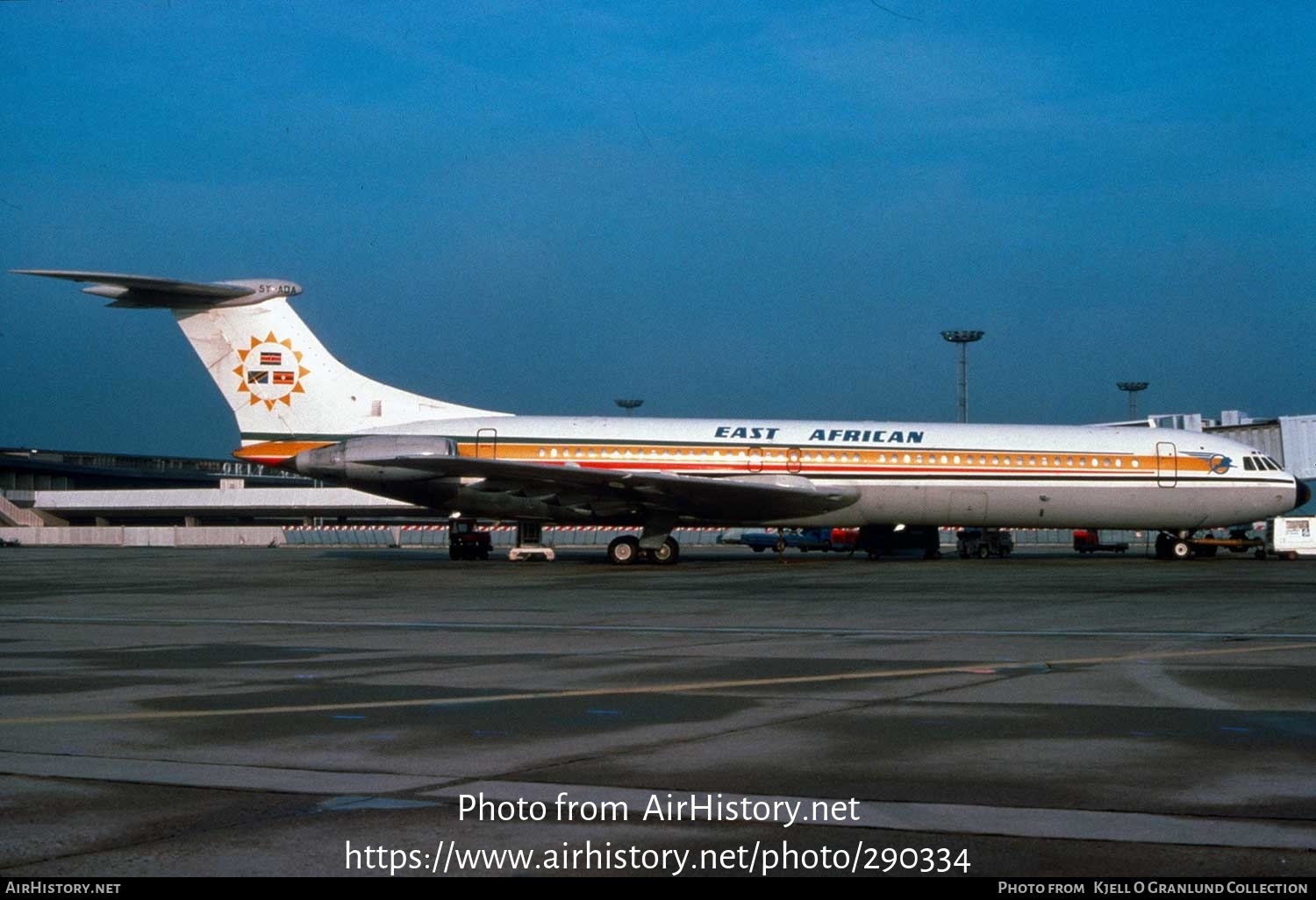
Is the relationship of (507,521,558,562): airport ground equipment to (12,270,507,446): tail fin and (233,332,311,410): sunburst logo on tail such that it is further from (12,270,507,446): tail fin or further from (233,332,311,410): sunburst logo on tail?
(233,332,311,410): sunburst logo on tail

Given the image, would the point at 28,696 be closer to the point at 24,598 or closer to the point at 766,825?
the point at 766,825

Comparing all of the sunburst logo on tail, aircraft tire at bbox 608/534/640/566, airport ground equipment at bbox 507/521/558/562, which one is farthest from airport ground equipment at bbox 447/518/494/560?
the sunburst logo on tail

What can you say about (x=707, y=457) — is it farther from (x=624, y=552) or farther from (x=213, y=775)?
(x=213, y=775)

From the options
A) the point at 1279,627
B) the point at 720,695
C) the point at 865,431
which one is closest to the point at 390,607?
the point at 720,695

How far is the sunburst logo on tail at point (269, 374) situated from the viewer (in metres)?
33.9

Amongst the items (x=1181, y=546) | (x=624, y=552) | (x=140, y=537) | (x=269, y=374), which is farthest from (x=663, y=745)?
(x=140, y=537)

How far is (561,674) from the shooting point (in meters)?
11.5

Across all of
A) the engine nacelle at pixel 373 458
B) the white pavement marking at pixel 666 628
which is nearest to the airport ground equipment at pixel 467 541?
the engine nacelle at pixel 373 458

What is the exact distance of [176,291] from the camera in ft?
108

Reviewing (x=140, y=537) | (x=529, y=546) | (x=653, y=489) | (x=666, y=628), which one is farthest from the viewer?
(x=140, y=537)

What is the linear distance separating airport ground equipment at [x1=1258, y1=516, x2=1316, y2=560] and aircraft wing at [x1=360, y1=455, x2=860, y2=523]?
1517 centimetres

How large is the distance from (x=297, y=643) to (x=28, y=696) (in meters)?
4.37

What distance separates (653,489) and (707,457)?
328 centimetres

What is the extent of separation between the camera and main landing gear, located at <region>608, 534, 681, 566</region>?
1347 inches
